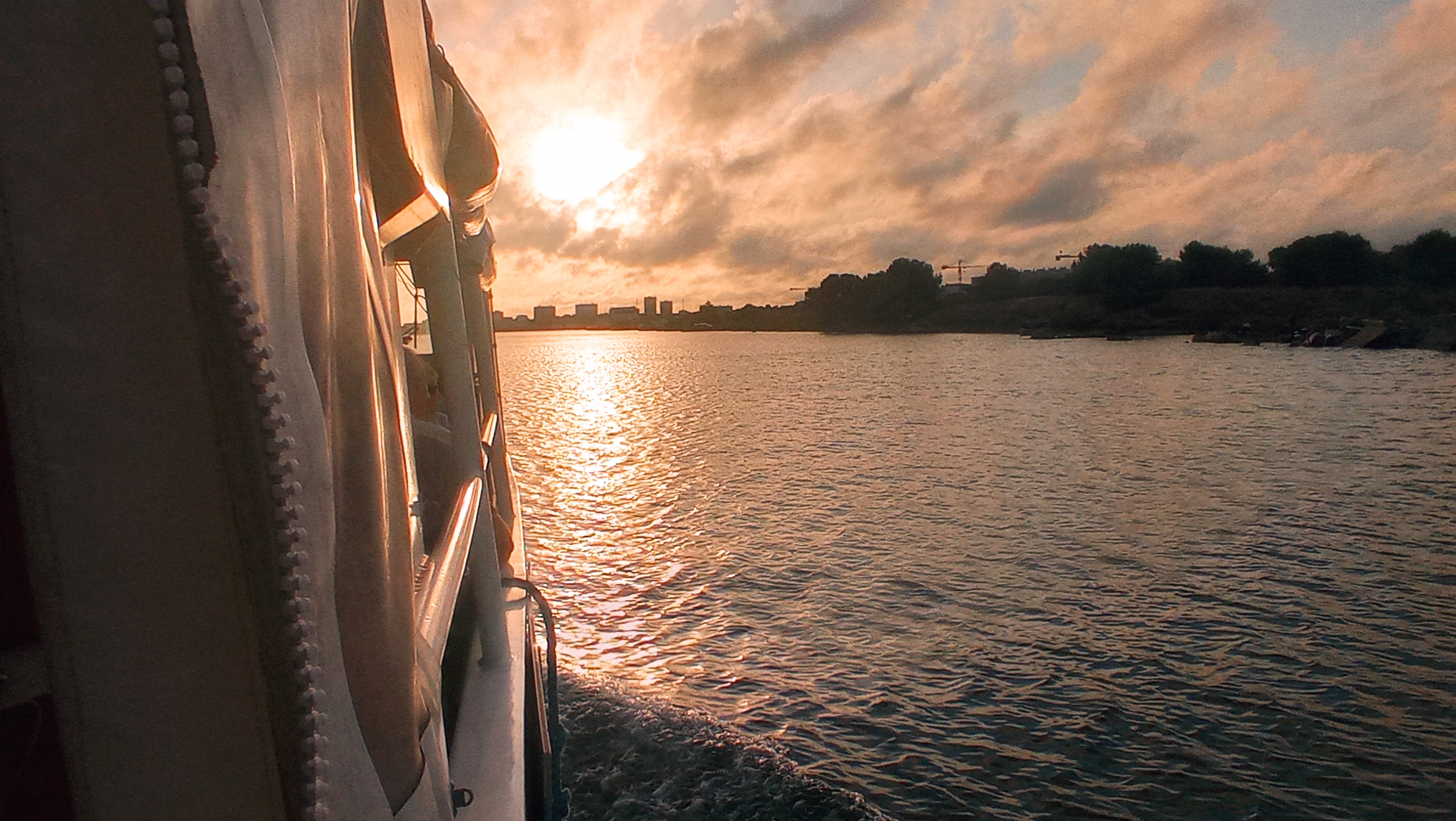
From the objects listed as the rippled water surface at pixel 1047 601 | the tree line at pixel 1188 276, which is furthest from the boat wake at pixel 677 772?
the tree line at pixel 1188 276

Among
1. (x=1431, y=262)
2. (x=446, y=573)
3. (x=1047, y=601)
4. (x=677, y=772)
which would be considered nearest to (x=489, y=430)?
(x=446, y=573)

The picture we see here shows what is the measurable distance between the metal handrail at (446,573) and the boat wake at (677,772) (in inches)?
176

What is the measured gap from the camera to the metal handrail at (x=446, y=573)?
2.21 m

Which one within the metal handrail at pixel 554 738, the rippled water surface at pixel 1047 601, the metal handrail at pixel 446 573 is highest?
the metal handrail at pixel 446 573

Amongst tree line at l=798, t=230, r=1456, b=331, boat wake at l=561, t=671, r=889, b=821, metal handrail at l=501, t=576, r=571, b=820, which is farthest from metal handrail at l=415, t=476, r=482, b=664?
tree line at l=798, t=230, r=1456, b=331

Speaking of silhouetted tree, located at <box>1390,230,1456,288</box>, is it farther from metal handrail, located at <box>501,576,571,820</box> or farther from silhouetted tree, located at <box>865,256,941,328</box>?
metal handrail, located at <box>501,576,571,820</box>

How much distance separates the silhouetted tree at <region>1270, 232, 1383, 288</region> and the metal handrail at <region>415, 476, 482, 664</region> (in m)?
126

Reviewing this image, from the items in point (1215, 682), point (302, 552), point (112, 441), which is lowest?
point (1215, 682)

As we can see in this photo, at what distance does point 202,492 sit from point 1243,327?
3947 inches

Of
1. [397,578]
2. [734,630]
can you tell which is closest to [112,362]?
[397,578]

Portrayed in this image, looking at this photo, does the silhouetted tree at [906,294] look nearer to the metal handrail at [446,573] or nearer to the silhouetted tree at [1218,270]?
the silhouetted tree at [1218,270]

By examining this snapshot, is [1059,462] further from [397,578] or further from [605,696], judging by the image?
[397,578]

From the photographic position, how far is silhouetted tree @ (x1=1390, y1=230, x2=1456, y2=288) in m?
95.8

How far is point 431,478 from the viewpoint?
4957 mm
